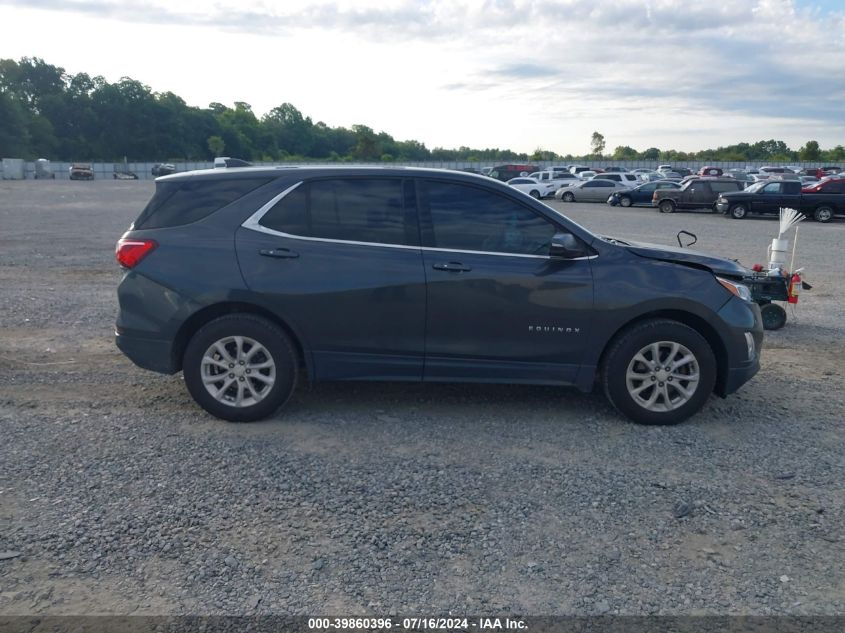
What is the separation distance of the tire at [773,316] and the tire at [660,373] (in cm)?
381

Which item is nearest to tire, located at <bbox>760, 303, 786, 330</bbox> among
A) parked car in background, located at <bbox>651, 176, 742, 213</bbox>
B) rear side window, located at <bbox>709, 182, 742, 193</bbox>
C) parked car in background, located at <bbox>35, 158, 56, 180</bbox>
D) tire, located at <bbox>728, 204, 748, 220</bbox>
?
tire, located at <bbox>728, 204, 748, 220</bbox>

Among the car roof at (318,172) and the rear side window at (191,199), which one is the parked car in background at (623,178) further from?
the rear side window at (191,199)

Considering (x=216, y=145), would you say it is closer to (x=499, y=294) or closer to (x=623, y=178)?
(x=623, y=178)

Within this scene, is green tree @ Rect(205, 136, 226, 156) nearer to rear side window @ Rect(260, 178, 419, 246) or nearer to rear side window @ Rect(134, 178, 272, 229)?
rear side window @ Rect(134, 178, 272, 229)

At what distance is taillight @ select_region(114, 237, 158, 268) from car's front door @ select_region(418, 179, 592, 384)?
202 cm

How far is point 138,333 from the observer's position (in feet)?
18.2

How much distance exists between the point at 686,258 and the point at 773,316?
3.77m

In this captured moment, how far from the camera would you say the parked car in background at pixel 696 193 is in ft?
107

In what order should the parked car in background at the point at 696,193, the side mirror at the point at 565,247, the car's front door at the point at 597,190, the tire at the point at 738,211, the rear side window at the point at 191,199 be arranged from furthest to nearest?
the car's front door at the point at 597,190 → the parked car in background at the point at 696,193 → the tire at the point at 738,211 → the rear side window at the point at 191,199 → the side mirror at the point at 565,247

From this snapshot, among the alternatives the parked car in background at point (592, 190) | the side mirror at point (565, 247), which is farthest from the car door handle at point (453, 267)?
the parked car in background at point (592, 190)

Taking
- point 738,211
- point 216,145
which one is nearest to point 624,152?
point 216,145

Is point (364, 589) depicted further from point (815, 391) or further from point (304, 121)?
point (304, 121)

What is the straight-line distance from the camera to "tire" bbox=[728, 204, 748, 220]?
29812 millimetres

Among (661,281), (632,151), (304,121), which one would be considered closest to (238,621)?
(661,281)
